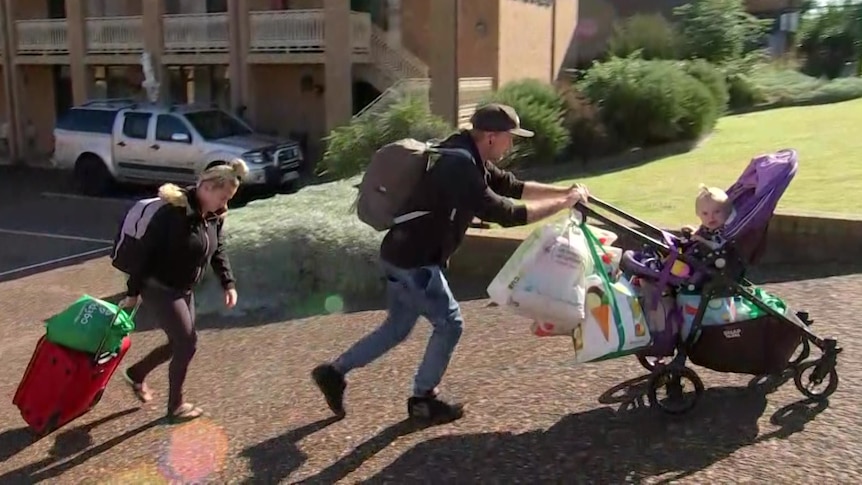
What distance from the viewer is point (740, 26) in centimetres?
2427

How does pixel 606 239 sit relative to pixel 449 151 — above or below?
below

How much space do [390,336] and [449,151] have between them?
1.06m

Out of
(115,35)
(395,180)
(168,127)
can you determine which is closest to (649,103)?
(168,127)

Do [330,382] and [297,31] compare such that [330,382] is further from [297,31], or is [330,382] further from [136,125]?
[297,31]

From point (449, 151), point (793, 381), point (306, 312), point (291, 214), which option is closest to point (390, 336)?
point (449, 151)

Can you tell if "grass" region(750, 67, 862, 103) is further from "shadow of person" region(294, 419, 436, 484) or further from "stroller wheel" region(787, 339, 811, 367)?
"shadow of person" region(294, 419, 436, 484)

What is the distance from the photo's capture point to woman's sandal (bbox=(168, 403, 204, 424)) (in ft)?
18.1

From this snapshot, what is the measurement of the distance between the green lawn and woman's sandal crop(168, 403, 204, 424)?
4585 millimetres

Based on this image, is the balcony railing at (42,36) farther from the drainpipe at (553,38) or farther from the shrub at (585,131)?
the shrub at (585,131)

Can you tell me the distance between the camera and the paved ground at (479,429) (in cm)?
431

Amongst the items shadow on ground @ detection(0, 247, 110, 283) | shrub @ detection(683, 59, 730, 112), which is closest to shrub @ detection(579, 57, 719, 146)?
shrub @ detection(683, 59, 730, 112)

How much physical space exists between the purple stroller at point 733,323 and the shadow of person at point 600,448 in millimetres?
174

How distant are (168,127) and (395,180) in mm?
13994

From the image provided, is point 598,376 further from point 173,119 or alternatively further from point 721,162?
point 173,119
